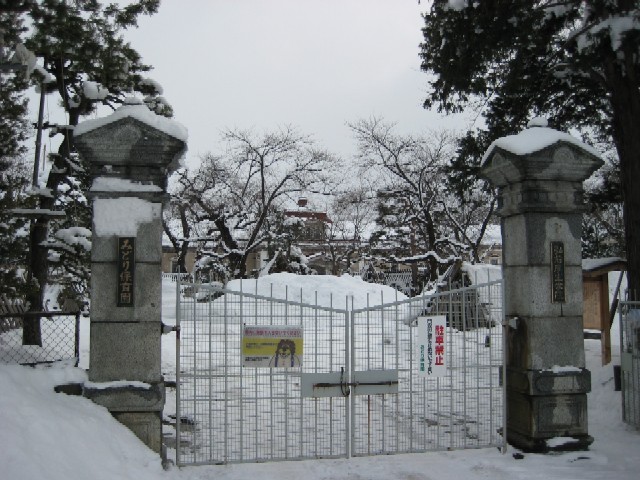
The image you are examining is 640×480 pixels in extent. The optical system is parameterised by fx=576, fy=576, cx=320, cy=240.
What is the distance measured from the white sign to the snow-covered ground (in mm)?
999

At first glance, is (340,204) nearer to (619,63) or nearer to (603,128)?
(603,128)

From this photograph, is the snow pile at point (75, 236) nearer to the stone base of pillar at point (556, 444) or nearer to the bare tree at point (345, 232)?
the stone base of pillar at point (556, 444)

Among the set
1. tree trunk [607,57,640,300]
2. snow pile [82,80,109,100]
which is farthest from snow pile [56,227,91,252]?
tree trunk [607,57,640,300]

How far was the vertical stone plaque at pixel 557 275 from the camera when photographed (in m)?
6.92

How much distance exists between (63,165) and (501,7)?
9.50 m

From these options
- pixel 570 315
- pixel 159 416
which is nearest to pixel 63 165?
pixel 159 416

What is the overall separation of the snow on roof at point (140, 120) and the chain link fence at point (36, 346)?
2022 mm

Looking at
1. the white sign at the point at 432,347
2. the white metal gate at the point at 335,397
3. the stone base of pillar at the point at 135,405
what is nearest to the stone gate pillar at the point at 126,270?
the stone base of pillar at the point at 135,405

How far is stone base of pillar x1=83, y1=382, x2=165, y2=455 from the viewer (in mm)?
6031

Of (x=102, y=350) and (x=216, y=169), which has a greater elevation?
(x=216, y=169)

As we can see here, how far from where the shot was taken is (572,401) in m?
6.91

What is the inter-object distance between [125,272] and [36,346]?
215 inches

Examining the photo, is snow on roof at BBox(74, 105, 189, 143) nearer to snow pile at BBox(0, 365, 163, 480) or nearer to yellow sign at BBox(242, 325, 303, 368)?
yellow sign at BBox(242, 325, 303, 368)

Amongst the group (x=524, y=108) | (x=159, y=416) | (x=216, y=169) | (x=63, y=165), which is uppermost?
(x=216, y=169)
